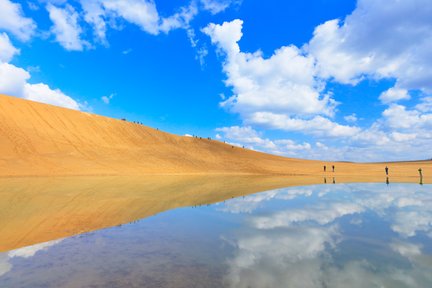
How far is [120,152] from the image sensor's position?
4547 centimetres

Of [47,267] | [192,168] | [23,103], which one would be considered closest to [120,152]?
[192,168]

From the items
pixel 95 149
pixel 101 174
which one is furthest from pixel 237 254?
pixel 95 149

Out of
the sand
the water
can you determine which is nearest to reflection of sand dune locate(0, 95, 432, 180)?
the sand

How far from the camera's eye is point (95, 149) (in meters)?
43.6

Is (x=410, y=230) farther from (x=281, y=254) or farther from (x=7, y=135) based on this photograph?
(x=7, y=135)

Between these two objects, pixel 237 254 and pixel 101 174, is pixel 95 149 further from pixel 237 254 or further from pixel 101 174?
pixel 237 254

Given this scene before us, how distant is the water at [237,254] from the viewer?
5.26m

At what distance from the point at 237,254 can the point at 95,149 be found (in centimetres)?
4125

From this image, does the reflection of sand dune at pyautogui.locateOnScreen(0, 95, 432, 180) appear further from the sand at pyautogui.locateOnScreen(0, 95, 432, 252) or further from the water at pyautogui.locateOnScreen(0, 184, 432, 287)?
the water at pyautogui.locateOnScreen(0, 184, 432, 287)

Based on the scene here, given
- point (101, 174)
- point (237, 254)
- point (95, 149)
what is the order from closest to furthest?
point (237, 254), point (101, 174), point (95, 149)

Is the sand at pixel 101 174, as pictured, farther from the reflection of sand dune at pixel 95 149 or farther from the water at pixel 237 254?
the water at pixel 237 254

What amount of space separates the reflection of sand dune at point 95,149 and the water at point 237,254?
26.8 metres

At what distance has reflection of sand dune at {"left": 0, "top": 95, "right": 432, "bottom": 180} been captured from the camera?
34.3 m

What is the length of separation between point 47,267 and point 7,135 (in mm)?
38764
